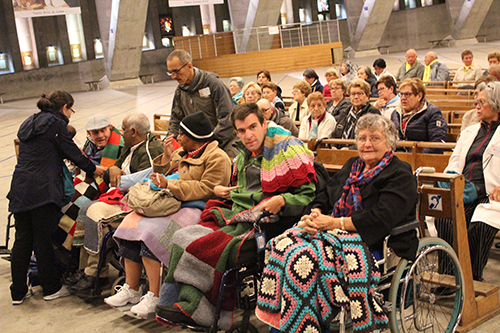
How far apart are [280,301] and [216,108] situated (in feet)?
8.07

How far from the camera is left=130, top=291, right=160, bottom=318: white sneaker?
11.0 feet

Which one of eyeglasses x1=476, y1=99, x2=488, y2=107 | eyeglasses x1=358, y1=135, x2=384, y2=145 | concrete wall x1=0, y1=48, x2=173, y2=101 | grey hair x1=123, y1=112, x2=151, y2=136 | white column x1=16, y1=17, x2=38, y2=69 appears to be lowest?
eyeglasses x1=358, y1=135, x2=384, y2=145

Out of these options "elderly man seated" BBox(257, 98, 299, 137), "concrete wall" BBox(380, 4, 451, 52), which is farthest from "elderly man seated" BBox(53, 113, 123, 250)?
"concrete wall" BBox(380, 4, 451, 52)

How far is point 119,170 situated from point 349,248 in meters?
2.34

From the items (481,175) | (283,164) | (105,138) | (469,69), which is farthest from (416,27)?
(283,164)

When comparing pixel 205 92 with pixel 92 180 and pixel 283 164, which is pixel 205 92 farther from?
pixel 283 164

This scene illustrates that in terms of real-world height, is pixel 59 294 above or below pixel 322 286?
below

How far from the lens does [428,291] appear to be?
2998mm

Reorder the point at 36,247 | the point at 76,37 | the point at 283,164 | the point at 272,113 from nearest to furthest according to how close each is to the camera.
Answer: the point at 283,164 → the point at 36,247 → the point at 272,113 → the point at 76,37

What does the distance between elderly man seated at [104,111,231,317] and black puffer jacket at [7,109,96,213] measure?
0.86 m

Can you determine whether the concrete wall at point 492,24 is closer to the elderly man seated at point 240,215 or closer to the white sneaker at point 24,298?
the elderly man seated at point 240,215

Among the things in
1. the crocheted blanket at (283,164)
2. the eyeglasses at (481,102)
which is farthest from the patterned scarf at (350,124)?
the crocheted blanket at (283,164)

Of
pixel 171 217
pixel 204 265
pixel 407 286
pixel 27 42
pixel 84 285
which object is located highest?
pixel 27 42

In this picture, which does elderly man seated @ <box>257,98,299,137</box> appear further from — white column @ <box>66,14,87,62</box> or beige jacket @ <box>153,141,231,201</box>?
white column @ <box>66,14,87,62</box>
